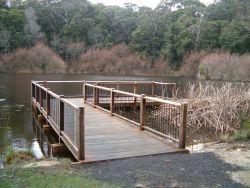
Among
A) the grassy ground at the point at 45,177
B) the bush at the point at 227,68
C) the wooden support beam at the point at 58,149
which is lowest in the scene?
the wooden support beam at the point at 58,149

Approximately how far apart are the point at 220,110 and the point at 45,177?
722 cm

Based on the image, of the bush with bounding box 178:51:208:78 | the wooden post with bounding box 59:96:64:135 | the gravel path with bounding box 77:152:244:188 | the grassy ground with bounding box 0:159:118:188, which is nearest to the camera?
the grassy ground with bounding box 0:159:118:188

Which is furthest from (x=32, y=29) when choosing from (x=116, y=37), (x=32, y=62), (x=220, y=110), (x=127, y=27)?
(x=220, y=110)

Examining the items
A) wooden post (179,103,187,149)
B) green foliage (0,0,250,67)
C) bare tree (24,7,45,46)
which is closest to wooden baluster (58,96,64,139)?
wooden post (179,103,187,149)

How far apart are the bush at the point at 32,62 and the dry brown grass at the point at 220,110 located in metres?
29.9

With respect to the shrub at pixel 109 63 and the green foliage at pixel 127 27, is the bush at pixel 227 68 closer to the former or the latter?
the green foliage at pixel 127 27

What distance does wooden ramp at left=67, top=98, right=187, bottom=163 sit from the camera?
540cm

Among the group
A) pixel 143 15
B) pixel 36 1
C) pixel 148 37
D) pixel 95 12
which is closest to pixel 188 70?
pixel 148 37

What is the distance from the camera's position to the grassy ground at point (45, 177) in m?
3.91

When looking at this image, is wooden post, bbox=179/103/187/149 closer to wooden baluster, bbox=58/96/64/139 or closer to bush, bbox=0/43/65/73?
wooden baluster, bbox=58/96/64/139

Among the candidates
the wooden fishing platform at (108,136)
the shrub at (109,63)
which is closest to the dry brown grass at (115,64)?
the shrub at (109,63)

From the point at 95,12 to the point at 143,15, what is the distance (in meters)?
8.25

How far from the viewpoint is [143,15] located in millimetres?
48938

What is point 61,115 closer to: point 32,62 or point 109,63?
point 32,62
